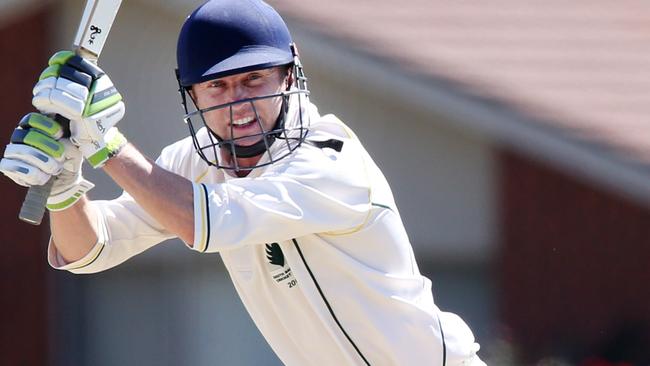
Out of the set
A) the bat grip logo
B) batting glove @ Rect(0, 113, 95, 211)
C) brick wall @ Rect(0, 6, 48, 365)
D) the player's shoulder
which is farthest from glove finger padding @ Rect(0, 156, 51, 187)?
brick wall @ Rect(0, 6, 48, 365)

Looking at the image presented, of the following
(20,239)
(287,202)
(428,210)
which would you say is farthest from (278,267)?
(20,239)

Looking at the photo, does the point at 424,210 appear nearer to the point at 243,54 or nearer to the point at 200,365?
the point at 200,365

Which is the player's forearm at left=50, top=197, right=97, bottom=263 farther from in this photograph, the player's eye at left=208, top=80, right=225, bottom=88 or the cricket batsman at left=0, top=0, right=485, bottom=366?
the player's eye at left=208, top=80, right=225, bottom=88

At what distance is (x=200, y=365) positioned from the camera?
6457 millimetres

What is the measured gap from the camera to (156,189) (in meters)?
3.02

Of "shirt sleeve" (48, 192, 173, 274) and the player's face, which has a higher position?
the player's face

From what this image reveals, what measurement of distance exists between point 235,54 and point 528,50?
11.2ft

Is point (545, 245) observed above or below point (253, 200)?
below

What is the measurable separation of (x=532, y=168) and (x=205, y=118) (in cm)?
318

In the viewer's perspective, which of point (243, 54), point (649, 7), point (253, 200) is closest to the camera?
point (253, 200)

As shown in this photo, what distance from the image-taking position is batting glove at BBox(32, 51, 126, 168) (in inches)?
114

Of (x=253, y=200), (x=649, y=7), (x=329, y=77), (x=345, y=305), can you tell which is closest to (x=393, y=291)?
(x=345, y=305)

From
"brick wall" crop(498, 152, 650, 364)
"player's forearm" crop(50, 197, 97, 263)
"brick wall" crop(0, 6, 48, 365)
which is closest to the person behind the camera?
"player's forearm" crop(50, 197, 97, 263)

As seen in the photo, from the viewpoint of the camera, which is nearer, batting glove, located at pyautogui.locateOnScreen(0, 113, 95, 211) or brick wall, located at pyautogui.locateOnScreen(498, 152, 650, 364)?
batting glove, located at pyautogui.locateOnScreen(0, 113, 95, 211)
